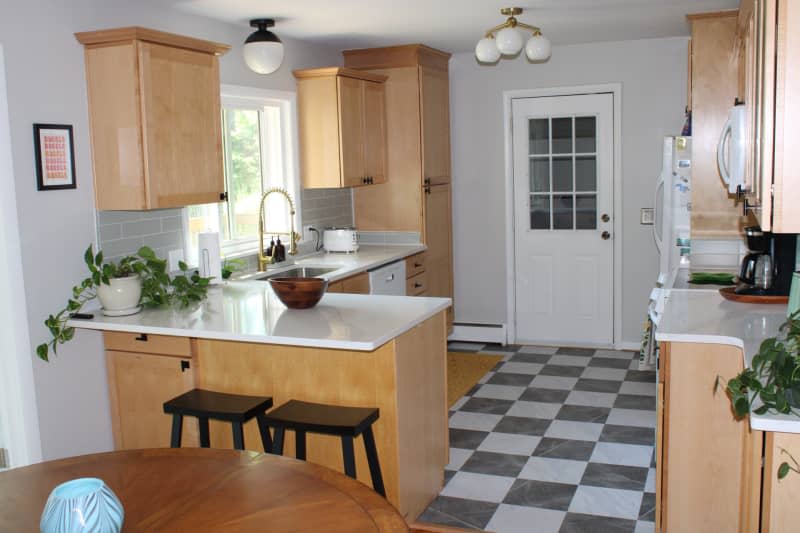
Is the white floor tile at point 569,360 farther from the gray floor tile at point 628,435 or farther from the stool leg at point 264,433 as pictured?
the stool leg at point 264,433

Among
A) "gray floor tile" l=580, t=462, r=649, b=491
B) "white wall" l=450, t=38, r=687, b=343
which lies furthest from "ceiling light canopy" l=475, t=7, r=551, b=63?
"gray floor tile" l=580, t=462, r=649, b=491

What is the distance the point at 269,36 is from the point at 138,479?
3.16m

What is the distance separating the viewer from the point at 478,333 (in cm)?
660

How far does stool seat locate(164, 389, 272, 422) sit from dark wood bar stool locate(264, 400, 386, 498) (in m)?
0.11

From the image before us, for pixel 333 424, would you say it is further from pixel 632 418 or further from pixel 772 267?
pixel 632 418

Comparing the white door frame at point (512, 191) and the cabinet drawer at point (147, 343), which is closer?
the cabinet drawer at point (147, 343)

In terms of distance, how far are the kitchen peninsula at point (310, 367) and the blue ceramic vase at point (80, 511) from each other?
1.40 metres

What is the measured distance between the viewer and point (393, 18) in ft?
15.4

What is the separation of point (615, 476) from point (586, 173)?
3007mm

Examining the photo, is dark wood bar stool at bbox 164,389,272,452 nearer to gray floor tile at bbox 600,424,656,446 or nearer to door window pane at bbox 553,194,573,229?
gray floor tile at bbox 600,424,656,446

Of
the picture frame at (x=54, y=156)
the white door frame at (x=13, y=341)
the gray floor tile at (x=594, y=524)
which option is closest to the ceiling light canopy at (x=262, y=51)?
the picture frame at (x=54, y=156)

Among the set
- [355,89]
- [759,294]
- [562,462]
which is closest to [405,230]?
[355,89]

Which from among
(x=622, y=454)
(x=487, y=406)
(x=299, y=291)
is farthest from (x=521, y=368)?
(x=299, y=291)

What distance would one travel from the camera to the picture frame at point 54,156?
339 centimetres
